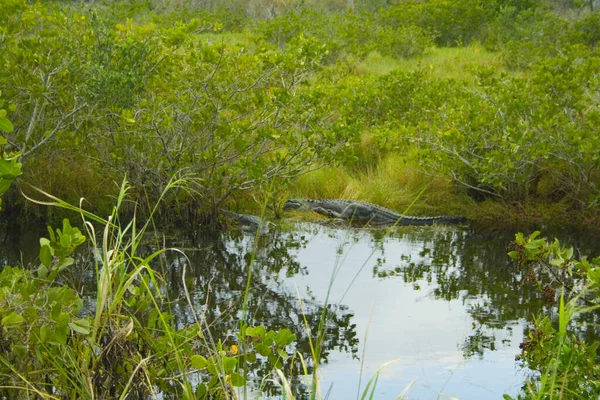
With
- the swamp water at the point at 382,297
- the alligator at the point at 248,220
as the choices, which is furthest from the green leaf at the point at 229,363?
the alligator at the point at 248,220

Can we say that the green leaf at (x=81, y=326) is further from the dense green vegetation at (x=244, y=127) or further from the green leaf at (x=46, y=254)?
the dense green vegetation at (x=244, y=127)

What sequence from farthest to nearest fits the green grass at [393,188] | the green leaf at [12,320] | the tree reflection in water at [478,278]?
the green grass at [393,188]
the tree reflection in water at [478,278]
the green leaf at [12,320]

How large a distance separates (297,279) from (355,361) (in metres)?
1.63

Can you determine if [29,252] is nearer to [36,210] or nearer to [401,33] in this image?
[36,210]

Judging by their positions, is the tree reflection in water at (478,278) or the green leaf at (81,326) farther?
the tree reflection in water at (478,278)

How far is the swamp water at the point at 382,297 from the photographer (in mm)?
3820

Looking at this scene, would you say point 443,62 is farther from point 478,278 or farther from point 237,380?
point 237,380

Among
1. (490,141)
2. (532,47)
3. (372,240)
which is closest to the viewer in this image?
(372,240)

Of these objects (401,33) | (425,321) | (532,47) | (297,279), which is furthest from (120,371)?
(401,33)

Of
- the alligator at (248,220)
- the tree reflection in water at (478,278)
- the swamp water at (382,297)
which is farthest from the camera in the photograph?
the alligator at (248,220)

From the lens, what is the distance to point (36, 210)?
7.16 m

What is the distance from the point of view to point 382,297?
5.18 metres

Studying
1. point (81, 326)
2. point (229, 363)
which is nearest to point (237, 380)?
point (229, 363)

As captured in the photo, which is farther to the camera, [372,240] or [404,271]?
[372,240]
